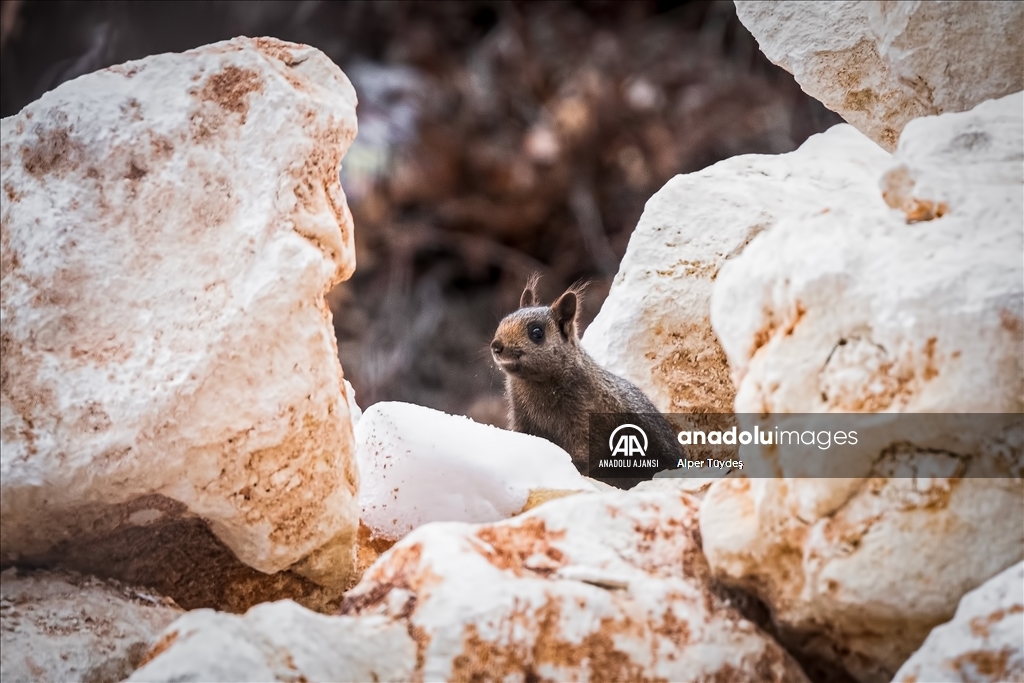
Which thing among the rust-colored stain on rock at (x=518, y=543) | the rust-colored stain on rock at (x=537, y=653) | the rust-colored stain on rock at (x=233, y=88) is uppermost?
the rust-colored stain on rock at (x=233, y=88)

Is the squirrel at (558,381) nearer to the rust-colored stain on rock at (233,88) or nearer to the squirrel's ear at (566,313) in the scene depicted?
the squirrel's ear at (566,313)

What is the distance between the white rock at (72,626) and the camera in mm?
1159

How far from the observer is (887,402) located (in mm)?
1024

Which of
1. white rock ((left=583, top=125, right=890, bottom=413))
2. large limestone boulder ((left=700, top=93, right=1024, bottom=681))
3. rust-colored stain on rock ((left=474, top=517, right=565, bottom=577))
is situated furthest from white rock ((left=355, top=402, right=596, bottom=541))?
white rock ((left=583, top=125, right=890, bottom=413))

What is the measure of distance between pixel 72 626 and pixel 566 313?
1.48 metres

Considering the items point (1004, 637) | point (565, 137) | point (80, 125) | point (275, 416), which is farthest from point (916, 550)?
point (565, 137)

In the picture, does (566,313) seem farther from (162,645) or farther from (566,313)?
(162,645)

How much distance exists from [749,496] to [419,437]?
0.67 m

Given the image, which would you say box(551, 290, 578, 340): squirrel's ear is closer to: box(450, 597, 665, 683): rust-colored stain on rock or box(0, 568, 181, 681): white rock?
box(0, 568, 181, 681): white rock

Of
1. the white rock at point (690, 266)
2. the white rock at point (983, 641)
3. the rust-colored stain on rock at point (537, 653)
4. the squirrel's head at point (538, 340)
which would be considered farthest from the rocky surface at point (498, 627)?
the squirrel's head at point (538, 340)

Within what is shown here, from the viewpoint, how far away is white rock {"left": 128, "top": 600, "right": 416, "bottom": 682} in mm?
956

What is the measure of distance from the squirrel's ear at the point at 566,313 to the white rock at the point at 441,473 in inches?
31.1

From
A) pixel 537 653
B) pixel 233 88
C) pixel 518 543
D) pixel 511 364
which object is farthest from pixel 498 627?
pixel 511 364

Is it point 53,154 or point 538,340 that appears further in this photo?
point 538,340
